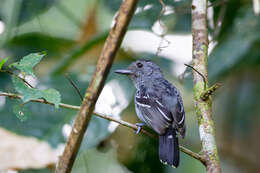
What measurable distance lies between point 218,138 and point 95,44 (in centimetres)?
195

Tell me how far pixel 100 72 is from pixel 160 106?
1803 mm

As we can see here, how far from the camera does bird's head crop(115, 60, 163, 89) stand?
4079 mm

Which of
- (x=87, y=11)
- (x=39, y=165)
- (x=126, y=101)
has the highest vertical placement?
(x=87, y=11)

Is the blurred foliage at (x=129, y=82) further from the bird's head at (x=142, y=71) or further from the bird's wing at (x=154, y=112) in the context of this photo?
the bird's wing at (x=154, y=112)

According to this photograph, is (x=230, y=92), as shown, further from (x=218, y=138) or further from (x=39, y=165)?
(x=39, y=165)

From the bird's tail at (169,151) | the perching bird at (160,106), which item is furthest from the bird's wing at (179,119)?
the bird's tail at (169,151)

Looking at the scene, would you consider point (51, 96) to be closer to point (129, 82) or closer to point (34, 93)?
point (34, 93)

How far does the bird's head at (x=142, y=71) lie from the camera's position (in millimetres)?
4079

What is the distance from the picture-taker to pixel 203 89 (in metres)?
2.73

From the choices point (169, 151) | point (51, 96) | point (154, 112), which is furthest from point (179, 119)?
point (51, 96)

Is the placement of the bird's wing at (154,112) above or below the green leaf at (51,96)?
above

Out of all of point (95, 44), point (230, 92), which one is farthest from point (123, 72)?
point (230, 92)

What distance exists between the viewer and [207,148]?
2.41m

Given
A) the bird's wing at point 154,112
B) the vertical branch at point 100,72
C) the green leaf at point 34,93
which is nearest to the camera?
the vertical branch at point 100,72
